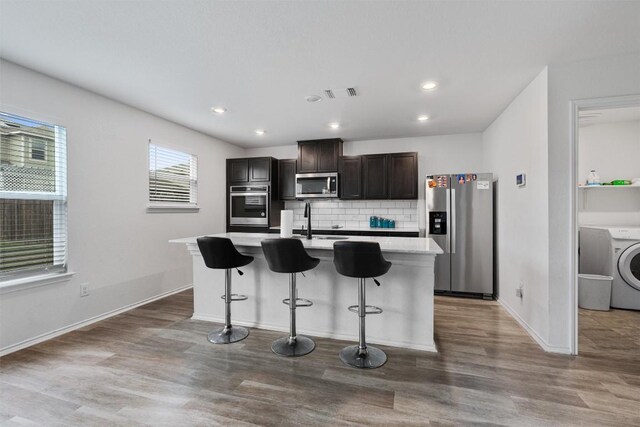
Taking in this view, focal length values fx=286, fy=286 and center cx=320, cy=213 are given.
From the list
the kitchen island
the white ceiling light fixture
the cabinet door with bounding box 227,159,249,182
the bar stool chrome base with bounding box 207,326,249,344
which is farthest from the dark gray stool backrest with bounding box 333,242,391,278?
the cabinet door with bounding box 227,159,249,182

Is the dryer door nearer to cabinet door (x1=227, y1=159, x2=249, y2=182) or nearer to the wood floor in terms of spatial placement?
the wood floor

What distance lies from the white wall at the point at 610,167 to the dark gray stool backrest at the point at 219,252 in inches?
186

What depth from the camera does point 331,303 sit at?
2.76 m

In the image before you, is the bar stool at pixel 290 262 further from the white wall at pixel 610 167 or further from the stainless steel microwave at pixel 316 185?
the white wall at pixel 610 167

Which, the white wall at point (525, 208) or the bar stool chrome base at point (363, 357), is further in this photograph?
the white wall at point (525, 208)

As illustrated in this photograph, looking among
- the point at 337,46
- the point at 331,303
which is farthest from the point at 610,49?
the point at 331,303

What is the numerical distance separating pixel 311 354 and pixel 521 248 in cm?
246

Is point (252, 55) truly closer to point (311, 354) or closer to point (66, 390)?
point (311, 354)

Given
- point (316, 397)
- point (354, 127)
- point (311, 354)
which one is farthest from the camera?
point (354, 127)

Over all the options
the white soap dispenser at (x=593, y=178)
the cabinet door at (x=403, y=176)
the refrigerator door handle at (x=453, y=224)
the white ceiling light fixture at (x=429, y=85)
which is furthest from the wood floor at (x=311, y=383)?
the white ceiling light fixture at (x=429, y=85)

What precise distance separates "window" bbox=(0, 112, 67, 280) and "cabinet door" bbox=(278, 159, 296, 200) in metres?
3.04

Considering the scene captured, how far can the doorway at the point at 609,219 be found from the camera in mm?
3240

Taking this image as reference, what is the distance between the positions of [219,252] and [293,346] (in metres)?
1.06

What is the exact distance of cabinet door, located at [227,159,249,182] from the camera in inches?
205
